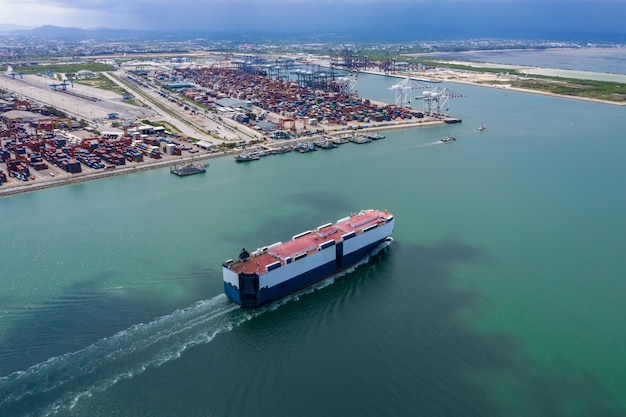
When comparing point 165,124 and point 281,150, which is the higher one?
point 165,124

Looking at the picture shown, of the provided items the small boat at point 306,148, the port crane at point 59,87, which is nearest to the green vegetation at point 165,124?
the small boat at point 306,148

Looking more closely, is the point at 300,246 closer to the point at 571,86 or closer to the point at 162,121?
the point at 162,121

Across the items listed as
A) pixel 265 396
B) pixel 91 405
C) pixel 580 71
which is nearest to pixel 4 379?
pixel 91 405

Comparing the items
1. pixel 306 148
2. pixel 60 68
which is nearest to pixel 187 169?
pixel 306 148

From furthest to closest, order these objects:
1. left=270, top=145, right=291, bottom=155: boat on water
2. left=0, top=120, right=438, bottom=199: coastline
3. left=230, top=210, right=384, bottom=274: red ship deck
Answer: left=270, top=145, right=291, bottom=155: boat on water
left=0, top=120, right=438, bottom=199: coastline
left=230, top=210, right=384, bottom=274: red ship deck

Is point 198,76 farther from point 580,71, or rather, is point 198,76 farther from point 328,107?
point 580,71

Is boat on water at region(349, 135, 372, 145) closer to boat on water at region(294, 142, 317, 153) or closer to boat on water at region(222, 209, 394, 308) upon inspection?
boat on water at region(294, 142, 317, 153)

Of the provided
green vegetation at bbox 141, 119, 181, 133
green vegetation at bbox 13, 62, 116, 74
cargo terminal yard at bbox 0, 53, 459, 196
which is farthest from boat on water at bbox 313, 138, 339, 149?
green vegetation at bbox 13, 62, 116, 74
